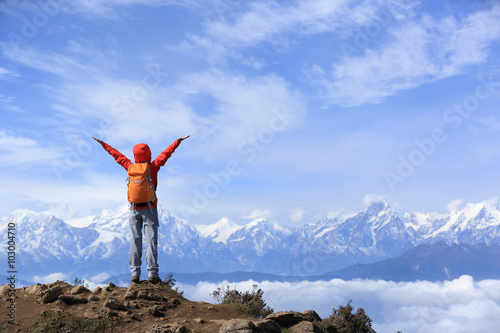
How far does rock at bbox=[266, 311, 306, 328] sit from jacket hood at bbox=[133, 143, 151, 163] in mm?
7019

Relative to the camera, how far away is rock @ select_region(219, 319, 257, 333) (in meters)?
12.8

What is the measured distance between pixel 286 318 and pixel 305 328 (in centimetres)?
91

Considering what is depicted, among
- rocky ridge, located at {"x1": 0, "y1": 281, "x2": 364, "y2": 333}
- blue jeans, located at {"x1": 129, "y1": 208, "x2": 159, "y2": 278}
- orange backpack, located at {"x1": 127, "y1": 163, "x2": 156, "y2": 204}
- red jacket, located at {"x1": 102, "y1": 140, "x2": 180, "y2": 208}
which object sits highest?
red jacket, located at {"x1": 102, "y1": 140, "x2": 180, "y2": 208}

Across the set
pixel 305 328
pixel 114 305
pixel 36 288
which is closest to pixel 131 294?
pixel 114 305

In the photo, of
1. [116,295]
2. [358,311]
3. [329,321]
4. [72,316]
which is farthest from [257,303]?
[72,316]

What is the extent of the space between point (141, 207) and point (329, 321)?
25.8 ft

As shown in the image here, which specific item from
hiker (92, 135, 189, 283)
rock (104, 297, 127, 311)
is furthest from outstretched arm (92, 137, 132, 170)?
rock (104, 297, 127, 311)

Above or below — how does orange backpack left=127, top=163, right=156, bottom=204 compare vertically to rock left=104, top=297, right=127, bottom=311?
above

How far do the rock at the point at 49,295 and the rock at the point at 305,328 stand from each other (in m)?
7.83

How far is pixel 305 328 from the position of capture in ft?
46.9

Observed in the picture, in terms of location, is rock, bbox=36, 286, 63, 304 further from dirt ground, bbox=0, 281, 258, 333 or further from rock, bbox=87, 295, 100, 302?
rock, bbox=87, 295, 100, 302

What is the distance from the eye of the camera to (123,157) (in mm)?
17031

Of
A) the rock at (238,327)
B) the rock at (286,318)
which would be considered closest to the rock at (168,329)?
the rock at (238,327)

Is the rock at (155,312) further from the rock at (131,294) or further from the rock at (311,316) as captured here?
the rock at (311,316)
